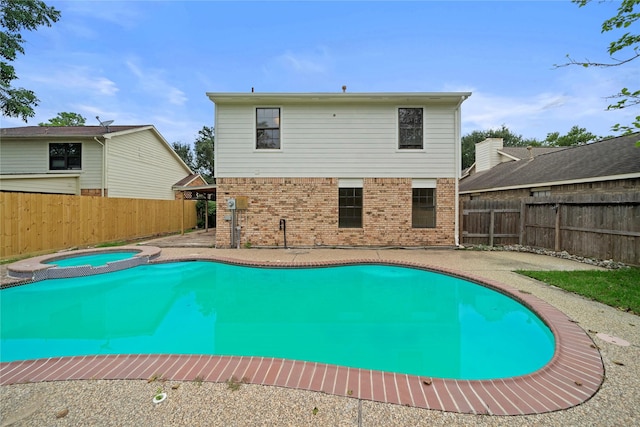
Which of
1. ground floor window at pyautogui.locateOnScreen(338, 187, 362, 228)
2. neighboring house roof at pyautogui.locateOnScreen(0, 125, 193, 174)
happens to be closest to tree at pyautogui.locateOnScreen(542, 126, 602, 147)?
ground floor window at pyautogui.locateOnScreen(338, 187, 362, 228)

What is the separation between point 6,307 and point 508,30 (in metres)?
15.6

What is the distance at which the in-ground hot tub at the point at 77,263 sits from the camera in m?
6.71

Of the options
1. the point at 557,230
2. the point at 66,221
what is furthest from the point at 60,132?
the point at 557,230

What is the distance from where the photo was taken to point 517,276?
658 centimetres

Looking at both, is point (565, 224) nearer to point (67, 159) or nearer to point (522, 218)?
point (522, 218)

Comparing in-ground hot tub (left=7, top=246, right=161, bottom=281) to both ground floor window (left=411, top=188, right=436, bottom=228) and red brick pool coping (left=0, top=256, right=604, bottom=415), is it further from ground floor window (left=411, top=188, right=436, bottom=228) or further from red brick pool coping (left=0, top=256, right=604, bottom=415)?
ground floor window (left=411, top=188, right=436, bottom=228)

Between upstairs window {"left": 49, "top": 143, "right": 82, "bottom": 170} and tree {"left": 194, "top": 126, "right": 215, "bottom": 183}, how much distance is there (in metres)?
21.6

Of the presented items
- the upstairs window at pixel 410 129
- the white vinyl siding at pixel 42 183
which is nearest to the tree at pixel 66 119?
the white vinyl siding at pixel 42 183

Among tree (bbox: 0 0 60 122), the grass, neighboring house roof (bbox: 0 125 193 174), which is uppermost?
tree (bbox: 0 0 60 122)

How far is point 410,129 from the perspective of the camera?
1091cm

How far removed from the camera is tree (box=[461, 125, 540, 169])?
137 feet

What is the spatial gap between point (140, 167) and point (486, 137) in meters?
44.5

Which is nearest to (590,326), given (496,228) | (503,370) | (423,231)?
(503,370)

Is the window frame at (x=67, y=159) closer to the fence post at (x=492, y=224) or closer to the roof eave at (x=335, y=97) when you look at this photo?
the roof eave at (x=335, y=97)
